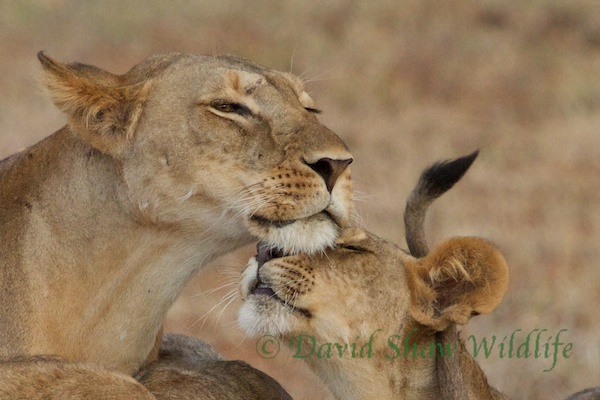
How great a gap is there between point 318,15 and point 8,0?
417 cm

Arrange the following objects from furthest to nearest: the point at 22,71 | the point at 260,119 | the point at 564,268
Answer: the point at 22,71 → the point at 564,268 → the point at 260,119

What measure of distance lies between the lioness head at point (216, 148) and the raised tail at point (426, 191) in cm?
57

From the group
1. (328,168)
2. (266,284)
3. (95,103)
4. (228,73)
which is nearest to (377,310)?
(266,284)

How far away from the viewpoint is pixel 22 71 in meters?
14.5

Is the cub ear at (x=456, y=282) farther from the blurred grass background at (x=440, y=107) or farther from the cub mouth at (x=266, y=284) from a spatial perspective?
the blurred grass background at (x=440, y=107)

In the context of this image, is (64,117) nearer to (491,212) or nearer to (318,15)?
(491,212)

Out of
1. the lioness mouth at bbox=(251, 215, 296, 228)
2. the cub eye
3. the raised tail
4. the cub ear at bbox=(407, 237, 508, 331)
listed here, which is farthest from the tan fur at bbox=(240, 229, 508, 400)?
the cub eye

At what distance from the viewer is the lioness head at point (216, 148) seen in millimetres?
4129

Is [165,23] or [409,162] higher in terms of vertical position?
[165,23]

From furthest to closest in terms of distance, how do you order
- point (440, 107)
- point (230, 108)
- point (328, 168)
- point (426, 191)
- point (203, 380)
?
point (440, 107)
point (426, 191)
point (203, 380)
point (230, 108)
point (328, 168)

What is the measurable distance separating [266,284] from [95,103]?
2.79 ft

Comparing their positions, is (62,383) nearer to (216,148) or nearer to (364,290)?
(216,148)

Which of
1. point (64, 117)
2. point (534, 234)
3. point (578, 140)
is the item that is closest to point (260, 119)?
point (64, 117)

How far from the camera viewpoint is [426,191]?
4.75 meters
